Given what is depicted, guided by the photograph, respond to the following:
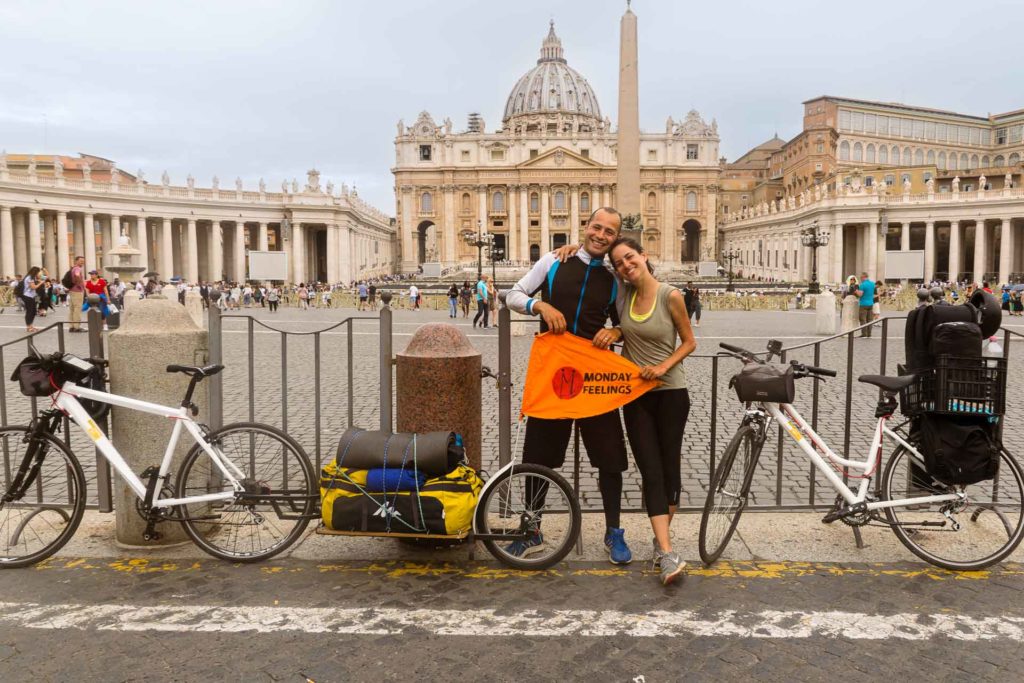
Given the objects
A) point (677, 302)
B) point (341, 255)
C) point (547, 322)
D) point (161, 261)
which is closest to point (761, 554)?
point (677, 302)

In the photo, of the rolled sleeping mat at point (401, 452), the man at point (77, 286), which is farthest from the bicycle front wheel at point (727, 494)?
the man at point (77, 286)

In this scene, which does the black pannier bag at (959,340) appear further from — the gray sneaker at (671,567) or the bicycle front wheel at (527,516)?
the bicycle front wheel at (527,516)

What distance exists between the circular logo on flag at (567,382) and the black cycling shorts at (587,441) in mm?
179

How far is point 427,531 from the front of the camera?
396 centimetres

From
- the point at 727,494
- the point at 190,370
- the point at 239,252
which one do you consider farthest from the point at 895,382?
the point at 239,252

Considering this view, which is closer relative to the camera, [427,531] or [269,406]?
[427,531]

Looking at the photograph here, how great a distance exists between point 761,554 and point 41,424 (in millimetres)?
4090

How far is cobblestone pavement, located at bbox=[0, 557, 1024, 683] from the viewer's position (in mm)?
3094

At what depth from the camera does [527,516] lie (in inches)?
163

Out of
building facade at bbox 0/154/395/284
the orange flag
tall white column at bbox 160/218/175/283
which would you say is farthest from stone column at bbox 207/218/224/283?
the orange flag

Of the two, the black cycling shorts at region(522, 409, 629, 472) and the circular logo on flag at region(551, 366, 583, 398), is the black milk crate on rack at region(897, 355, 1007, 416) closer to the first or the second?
the black cycling shorts at region(522, 409, 629, 472)

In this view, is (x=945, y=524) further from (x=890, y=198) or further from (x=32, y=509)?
(x=890, y=198)

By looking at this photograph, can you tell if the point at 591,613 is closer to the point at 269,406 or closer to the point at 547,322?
Answer: the point at 547,322

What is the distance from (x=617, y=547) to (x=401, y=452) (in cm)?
129
